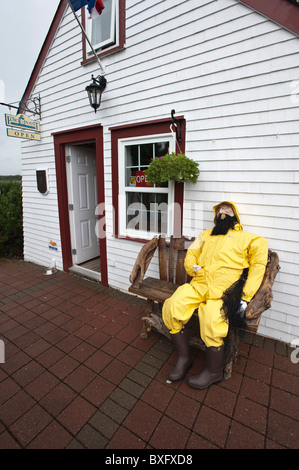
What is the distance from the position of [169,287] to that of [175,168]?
4.17 feet

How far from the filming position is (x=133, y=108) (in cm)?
301

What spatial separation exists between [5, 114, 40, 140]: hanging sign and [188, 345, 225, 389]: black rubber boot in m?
4.06

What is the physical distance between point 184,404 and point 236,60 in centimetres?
308

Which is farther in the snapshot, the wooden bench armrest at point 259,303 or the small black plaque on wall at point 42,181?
the small black plaque on wall at point 42,181

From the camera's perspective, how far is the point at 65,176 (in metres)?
4.14

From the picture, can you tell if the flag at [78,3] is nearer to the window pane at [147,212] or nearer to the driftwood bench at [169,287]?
the window pane at [147,212]

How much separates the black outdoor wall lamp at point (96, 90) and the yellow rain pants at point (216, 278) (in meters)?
2.40

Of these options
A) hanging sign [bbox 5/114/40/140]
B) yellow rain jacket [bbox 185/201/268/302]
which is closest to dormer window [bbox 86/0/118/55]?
hanging sign [bbox 5/114/40/140]

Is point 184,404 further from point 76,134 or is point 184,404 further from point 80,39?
point 80,39

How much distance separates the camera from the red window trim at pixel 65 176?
3485mm

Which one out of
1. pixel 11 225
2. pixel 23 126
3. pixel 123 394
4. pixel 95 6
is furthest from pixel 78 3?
pixel 11 225

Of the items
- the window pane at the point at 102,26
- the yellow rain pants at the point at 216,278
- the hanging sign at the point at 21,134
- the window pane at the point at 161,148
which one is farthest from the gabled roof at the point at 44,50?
the yellow rain pants at the point at 216,278

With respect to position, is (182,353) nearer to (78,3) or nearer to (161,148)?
(161,148)

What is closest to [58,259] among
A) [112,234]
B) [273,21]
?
[112,234]
